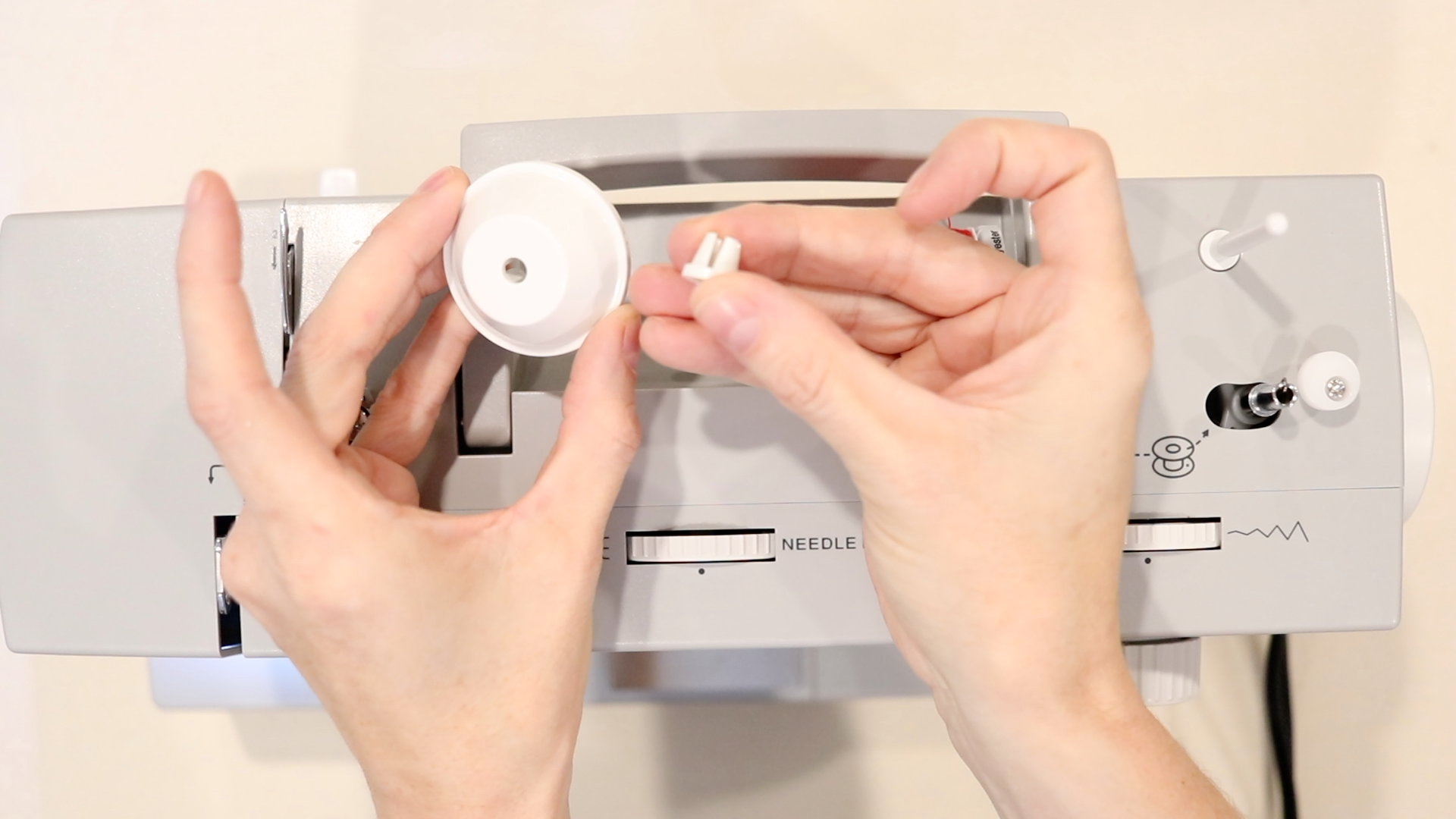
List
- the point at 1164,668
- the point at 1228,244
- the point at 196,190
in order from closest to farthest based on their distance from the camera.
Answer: the point at 196,190
the point at 1228,244
the point at 1164,668

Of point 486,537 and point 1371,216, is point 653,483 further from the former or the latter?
point 1371,216

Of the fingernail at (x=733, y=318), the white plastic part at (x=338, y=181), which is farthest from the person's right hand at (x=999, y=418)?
the white plastic part at (x=338, y=181)

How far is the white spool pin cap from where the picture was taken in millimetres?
388

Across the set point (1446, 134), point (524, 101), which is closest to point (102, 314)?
point (524, 101)

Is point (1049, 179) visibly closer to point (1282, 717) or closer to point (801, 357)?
point (801, 357)

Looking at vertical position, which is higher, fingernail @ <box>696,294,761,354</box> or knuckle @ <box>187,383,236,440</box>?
fingernail @ <box>696,294,761,354</box>

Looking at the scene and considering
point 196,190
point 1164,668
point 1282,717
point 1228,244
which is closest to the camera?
point 196,190

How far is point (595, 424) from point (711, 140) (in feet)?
0.53

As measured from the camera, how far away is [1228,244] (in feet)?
1.41

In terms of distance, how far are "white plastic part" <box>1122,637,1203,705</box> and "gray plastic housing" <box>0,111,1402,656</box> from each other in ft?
0.36

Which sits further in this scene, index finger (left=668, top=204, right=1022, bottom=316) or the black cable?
the black cable

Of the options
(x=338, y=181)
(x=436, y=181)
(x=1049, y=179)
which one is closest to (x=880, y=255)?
(x=1049, y=179)

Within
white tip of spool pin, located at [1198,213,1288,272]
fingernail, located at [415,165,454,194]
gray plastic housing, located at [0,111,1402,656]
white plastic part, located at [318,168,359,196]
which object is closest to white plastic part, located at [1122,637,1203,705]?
gray plastic housing, located at [0,111,1402,656]

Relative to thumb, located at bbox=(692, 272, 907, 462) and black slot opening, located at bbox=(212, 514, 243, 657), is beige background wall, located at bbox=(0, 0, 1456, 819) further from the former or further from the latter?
thumb, located at bbox=(692, 272, 907, 462)
